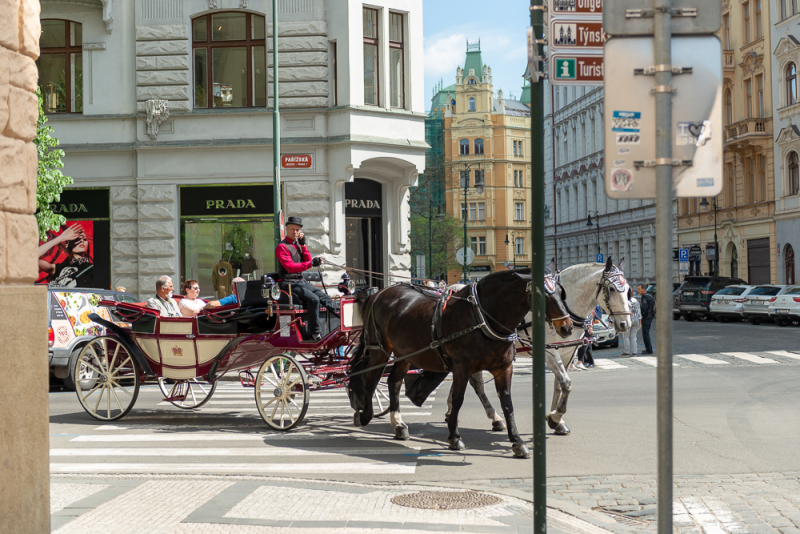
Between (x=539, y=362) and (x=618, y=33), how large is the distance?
1608mm

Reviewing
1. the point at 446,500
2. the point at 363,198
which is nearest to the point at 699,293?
the point at 363,198

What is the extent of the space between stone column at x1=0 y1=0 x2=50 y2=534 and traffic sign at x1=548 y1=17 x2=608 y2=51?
3473mm

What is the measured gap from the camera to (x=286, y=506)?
21.5ft

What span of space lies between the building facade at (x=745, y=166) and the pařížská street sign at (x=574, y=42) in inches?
1763

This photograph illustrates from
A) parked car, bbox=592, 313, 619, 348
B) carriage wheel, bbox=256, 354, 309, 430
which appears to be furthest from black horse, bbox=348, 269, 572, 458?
parked car, bbox=592, 313, 619, 348

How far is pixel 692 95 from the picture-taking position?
3879 mm

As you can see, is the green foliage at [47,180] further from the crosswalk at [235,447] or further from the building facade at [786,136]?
the building facade at [786,136]

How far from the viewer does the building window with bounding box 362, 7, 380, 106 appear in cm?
2344

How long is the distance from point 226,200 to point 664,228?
67.6ft

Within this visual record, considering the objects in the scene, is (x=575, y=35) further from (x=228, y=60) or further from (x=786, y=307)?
(x=786, y=307)

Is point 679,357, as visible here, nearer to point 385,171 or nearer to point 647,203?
point 385,171

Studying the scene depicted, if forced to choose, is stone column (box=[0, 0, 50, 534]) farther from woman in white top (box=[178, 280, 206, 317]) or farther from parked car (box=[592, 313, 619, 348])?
parked car (box=[592, 313, 619, 348])

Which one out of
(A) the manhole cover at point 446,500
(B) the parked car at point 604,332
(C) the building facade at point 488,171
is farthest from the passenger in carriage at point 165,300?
(C) the building facade at point 488,171

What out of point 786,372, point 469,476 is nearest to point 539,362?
point 469,476
